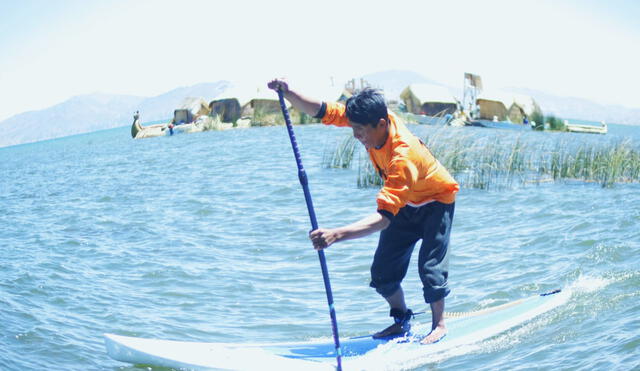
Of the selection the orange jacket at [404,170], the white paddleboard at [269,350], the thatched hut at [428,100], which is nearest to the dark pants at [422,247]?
the orange jacket at [404,170]

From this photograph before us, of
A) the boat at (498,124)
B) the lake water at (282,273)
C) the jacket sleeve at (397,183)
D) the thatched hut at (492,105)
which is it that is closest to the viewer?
the jacket sleeve at (397,183)

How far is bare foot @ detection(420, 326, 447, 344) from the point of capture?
5.21 metres

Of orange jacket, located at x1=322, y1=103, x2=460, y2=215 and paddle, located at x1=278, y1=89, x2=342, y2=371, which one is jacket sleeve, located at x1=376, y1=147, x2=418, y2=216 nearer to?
orange jacket, located at x1=322, y1=103, x2=460, y2=215

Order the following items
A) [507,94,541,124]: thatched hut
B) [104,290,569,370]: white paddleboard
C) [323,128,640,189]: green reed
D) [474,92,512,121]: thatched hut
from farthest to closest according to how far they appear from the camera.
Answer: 1. [507,94,541,124]: thatched hut
2. [474,92,512,121]: thatched hut
3. [323,128,640,189]: green reed
4. [104,290,569,370]: white paddleboard

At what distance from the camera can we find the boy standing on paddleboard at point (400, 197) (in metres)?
4.23

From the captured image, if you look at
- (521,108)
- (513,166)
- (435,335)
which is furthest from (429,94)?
(435,335)

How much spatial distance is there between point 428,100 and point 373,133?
44403 millimetres

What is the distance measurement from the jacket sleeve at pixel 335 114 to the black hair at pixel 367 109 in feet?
1.44

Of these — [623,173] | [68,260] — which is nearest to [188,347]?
[68,260]

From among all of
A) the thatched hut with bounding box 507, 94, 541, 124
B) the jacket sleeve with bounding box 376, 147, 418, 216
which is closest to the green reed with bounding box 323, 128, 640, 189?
the jacket sleeve with bounding box 376, 147, 418, 216

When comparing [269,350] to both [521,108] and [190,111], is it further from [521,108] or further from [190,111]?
[190,111]

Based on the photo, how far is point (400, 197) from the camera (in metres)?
4.10

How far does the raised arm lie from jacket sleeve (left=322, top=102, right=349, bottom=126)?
0.26 ft

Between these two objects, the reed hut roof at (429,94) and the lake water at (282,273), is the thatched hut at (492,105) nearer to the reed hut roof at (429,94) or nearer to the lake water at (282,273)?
the reed hut roof at (429,94)
